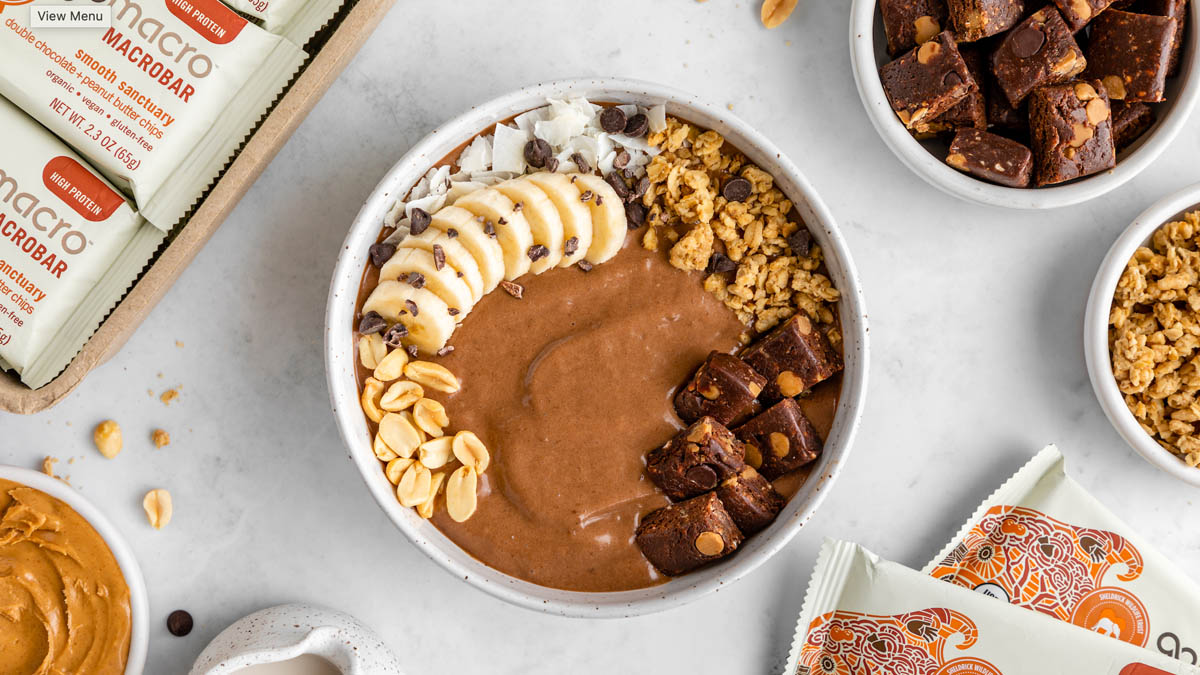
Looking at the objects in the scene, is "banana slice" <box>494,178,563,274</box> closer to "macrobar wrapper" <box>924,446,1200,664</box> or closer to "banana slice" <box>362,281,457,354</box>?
"banana slice" <box>362,281,457,354</box>

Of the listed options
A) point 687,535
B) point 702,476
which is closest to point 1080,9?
point 702,476

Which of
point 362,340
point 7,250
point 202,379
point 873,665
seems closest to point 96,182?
point 7,250

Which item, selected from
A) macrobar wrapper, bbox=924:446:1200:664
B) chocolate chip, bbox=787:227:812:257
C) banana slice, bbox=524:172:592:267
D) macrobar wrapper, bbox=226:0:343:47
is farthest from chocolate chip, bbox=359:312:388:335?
macrobar wrapper, bbox=924:446:1200:664

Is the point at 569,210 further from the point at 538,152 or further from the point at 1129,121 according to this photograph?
the point at 1129,121

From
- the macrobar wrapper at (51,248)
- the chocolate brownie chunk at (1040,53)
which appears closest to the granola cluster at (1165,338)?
the chocolate brownie chunk at (1040,53)

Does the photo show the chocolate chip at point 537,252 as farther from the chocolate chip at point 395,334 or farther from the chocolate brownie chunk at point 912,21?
the chocolate brownie chunk at point 912,21

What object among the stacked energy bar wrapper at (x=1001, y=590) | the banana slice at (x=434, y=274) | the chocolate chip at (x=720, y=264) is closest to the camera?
the banana slice at (x=434, y=274)

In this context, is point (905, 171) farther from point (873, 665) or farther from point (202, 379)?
point (202, 379)

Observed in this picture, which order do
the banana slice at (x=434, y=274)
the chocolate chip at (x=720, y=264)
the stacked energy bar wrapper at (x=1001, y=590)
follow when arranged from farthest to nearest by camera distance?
1. the stacked energy bar wrapper at (x=1001, y=590)
2. the chocolate chip at (x=720, y=264)
3. the banana slice at (x=434, y=274)
